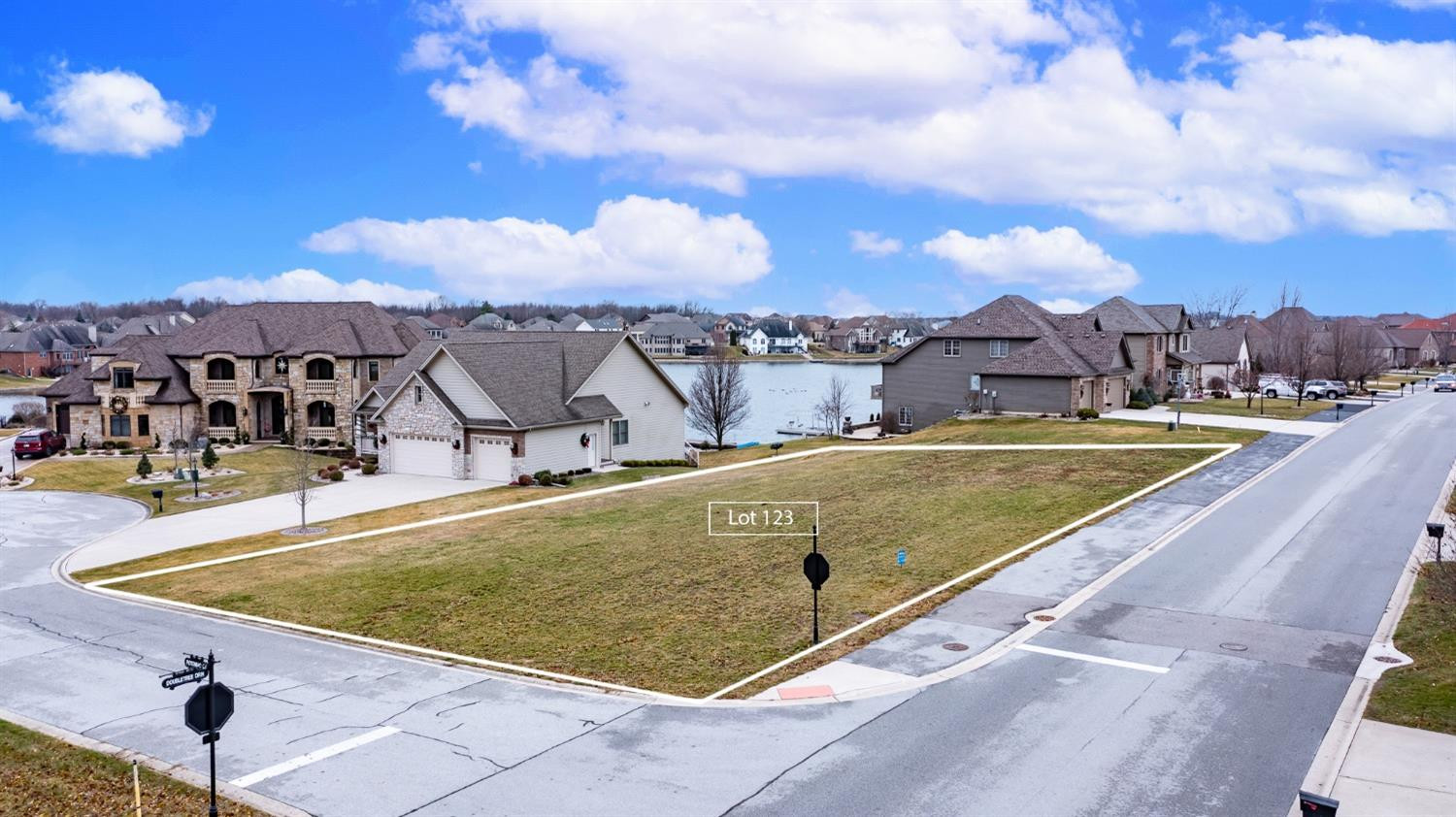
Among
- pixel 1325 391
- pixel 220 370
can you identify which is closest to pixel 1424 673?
pixel 1325 391

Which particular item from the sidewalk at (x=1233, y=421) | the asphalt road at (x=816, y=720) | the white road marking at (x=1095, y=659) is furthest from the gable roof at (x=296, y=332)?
the white road marking at (x=1095, y=659)

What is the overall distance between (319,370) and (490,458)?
22518mm

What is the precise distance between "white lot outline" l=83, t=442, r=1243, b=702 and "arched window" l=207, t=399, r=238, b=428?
31.2 m

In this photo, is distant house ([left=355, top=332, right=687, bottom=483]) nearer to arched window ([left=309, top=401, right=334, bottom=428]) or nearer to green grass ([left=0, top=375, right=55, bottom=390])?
arched window ([left=309, top=401, right=334, bottom=428])

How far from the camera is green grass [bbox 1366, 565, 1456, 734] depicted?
13.4m

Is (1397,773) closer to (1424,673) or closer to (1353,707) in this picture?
(1353,707)

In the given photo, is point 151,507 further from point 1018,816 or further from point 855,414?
point 855,414

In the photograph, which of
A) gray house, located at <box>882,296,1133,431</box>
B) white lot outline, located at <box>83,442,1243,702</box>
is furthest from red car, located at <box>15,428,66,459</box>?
gray house, located at <box>882,296,1133,431</box>

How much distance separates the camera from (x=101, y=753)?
506 inches

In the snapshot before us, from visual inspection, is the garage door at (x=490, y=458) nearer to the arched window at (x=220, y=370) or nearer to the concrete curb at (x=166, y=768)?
the arched window at (x=220, y=370)

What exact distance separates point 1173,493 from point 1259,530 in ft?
15.4

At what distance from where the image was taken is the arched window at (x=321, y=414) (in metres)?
58.6

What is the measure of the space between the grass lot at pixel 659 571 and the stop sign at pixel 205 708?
6368 millimetres

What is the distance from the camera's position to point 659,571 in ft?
75.6
